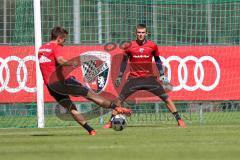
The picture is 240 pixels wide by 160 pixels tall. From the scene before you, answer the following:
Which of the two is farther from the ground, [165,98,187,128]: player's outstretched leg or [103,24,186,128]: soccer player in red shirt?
[103,24,186,128]: soccer player in red shirt

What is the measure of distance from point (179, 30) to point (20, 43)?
5.13 meters

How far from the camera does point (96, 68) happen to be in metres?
22.1

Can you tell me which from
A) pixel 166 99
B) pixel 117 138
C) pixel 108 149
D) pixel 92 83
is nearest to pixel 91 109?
pixel 92 83

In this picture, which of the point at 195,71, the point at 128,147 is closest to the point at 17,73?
the point at 195,71

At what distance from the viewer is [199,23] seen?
977 inches

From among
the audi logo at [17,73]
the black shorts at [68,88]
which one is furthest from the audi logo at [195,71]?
the black shorts at [68,88]

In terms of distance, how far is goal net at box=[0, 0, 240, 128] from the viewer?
71.5ft

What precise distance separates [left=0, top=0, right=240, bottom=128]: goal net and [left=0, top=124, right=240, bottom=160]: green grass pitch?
676cm

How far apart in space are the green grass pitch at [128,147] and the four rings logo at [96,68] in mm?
6734

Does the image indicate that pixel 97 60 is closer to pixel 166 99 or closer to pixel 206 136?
pixel 166 99

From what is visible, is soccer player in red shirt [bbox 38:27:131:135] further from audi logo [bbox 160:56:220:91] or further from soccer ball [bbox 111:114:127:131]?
audi logo [bbox 160:56:220:91]

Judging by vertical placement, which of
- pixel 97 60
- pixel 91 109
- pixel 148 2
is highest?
pixel 148 2

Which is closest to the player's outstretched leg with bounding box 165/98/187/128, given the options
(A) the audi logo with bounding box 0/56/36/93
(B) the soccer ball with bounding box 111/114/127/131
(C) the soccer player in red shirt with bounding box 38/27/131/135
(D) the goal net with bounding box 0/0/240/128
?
(B) the soccer ball with bounding box 111/114/127/131

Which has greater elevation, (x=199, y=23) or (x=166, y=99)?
(x=199, y=23)
